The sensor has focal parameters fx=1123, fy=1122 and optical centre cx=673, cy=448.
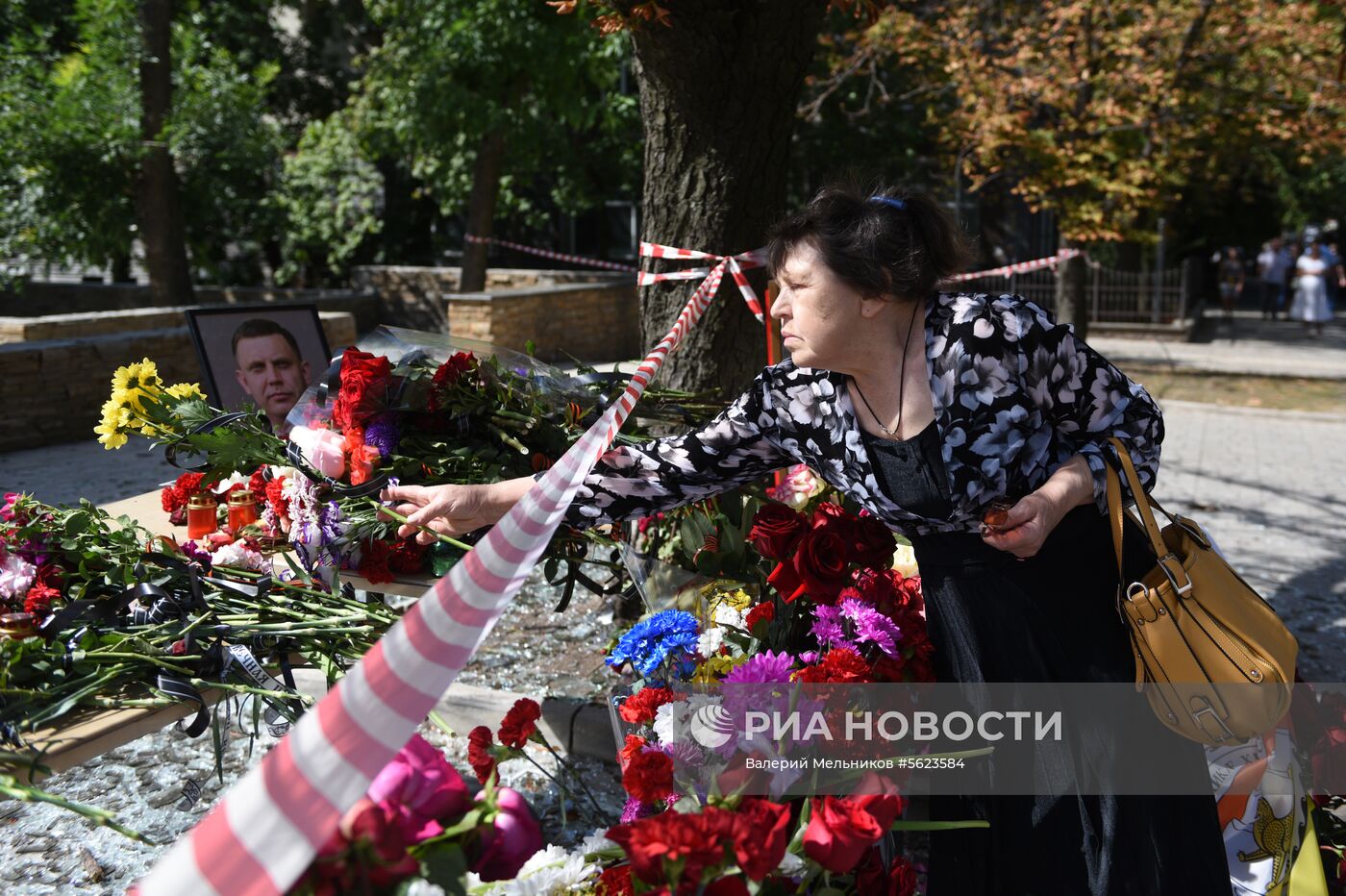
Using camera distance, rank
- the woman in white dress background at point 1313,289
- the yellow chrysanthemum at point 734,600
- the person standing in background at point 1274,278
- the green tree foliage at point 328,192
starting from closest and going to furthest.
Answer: the yellow chrysanthemum at point 734,600 → the green tree foliage at point 328,192 → the woman in white dress background at point 1313,289 → the person standing in background at point 1274,278

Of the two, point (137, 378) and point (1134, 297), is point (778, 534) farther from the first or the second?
point (1134, 297)

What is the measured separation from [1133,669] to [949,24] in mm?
11031

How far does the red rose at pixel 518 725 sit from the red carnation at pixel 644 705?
0.19 m

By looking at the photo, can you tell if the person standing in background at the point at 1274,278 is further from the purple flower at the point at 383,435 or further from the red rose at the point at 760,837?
the red rose at the point at 760,837

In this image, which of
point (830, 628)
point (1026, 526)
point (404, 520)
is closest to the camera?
point (1026, 526)

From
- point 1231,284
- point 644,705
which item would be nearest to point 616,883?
point 644,705

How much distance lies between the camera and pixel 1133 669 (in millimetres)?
2215

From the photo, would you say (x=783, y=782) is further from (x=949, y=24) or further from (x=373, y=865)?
(x=949, y=24)

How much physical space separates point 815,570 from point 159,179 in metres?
13.1

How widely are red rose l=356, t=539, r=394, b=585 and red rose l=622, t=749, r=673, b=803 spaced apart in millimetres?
1164

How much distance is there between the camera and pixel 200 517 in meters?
3.11

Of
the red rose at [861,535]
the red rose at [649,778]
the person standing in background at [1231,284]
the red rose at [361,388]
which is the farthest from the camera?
the person standing in background at [1231,284]

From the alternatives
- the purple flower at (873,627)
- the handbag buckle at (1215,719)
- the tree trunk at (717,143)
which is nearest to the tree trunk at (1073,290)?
the tree trunk at (717,143)

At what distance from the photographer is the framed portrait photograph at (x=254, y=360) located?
3.95 meters
